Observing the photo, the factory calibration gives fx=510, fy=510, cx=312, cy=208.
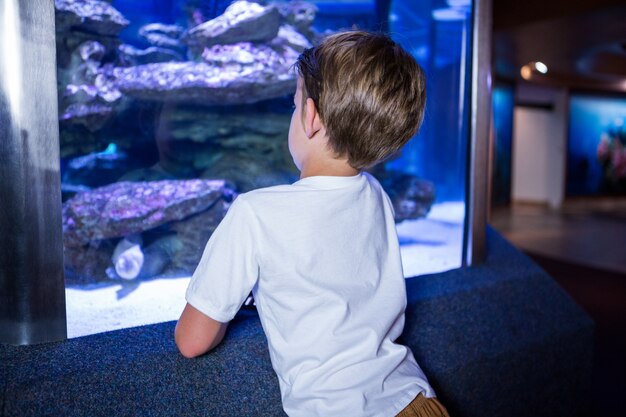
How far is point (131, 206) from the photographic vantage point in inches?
52.3

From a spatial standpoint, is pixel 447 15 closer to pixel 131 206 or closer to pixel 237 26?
pixel 237 26

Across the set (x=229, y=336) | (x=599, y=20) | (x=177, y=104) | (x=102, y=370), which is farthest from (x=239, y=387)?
(x=599, y=20)

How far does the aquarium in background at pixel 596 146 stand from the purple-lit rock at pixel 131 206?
12.5m

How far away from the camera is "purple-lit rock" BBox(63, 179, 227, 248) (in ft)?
4.03

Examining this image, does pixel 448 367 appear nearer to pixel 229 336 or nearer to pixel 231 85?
pixel 229 336

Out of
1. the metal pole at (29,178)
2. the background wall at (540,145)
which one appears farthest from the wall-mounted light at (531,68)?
the metal pole at (29,178)

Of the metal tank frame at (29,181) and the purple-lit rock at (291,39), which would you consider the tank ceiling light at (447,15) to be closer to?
the purple-lit rock at (291,39)

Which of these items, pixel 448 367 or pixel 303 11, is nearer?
pixel 448 367

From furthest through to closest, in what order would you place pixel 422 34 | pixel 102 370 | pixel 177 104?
pixel 422 34 < pixel 177 104 < pixel 102 370

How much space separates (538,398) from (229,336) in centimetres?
112

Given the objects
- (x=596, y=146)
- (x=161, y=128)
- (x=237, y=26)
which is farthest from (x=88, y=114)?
(x=596, y=146)

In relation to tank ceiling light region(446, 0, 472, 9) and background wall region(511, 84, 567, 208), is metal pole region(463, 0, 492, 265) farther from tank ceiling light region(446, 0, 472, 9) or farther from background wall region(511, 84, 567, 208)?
background wall region(511, 84, 567, 208)

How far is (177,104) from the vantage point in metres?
1.38

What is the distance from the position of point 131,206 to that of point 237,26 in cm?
56
